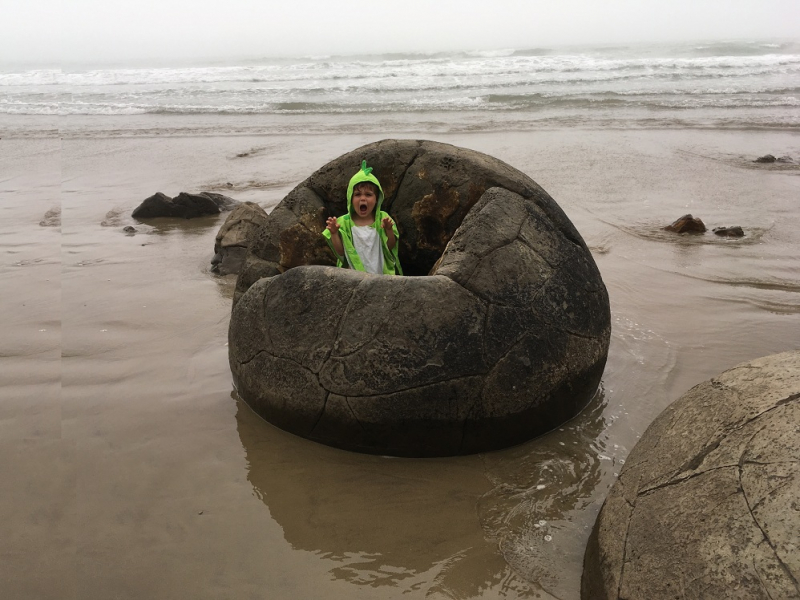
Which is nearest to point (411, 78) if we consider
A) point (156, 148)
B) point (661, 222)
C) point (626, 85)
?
point (626, 85)

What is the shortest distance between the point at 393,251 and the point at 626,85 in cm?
1828

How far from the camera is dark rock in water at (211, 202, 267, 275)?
6742 millimetres

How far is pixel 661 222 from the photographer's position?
8023 millimetres

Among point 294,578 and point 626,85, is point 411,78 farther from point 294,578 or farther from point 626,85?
point 294,578

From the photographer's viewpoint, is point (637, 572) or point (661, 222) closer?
point (637, 572)

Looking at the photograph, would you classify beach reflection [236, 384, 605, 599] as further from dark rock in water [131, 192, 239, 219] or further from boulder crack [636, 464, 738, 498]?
dark rock in water [131, 192, 239, 219]

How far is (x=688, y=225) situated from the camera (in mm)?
7578

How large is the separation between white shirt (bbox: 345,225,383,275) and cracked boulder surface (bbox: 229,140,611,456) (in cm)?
72

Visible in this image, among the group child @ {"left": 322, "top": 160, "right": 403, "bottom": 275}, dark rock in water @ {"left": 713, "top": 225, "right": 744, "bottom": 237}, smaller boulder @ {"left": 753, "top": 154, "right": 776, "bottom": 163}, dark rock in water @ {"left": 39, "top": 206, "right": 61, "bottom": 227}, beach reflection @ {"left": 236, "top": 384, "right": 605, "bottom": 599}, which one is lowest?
beach reflection @ {"left": 236, "top": 384, "right": 605, "bottom": 599}

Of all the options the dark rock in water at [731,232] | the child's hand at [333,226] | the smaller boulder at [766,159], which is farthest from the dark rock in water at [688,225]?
the child's hand at [333,226]

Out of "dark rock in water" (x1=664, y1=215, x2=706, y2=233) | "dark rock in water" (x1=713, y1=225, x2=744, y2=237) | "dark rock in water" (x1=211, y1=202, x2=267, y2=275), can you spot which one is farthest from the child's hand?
"dark rock in water" (x1=713, y1=225, x2=744, y2=237)

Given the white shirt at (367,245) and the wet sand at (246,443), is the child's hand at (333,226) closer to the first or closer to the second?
the white shirt at (367,245)

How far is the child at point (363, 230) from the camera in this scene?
446 cm

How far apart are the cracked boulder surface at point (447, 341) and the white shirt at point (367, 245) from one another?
2.37ft
